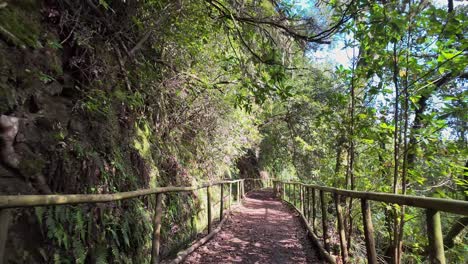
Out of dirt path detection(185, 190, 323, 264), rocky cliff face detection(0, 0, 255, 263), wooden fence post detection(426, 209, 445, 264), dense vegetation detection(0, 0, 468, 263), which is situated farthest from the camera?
dirt path detection(185, 190, 323, 264)

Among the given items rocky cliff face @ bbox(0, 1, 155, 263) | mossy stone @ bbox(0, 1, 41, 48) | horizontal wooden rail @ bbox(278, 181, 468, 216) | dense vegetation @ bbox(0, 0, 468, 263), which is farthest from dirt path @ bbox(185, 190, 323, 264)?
mossy stone @ bbox(0, 1, 41, 48)

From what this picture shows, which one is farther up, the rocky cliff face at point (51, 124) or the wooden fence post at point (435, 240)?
the rocky cliff face at point (51, 124)

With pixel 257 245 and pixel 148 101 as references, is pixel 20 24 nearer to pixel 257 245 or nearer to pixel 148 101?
pixel 148 101

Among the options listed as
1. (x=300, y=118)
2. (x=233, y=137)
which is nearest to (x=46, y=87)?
(x=233, y=137)

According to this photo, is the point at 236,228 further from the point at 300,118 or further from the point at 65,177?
the point at 300,118

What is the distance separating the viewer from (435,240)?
6.68ft

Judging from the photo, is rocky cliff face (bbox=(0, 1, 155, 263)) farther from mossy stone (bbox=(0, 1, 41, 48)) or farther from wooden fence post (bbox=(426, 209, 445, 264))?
wooden fence post (bbox=(426, 209, 445, 264))

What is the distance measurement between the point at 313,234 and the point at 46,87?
5.18m

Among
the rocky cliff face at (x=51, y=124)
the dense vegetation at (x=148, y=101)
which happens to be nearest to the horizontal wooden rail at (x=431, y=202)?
the dense vegetation at (x=148, y=101)

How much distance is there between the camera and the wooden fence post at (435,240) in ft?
6.59

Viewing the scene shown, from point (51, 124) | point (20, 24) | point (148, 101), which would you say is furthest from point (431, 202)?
point (148, 101)

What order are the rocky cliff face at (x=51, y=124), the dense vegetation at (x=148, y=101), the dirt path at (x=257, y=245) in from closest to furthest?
the rocky cliff face at (x=51, y=124) → the dense vegetation at (x=148, y=101) → the dirt path at (x=257, y=245)

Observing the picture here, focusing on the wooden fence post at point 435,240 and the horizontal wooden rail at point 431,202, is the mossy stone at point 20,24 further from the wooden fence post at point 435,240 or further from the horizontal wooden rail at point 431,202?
the wooden fence post at point 435,240

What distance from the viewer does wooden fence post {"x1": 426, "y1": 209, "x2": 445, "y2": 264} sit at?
2.01 metres
